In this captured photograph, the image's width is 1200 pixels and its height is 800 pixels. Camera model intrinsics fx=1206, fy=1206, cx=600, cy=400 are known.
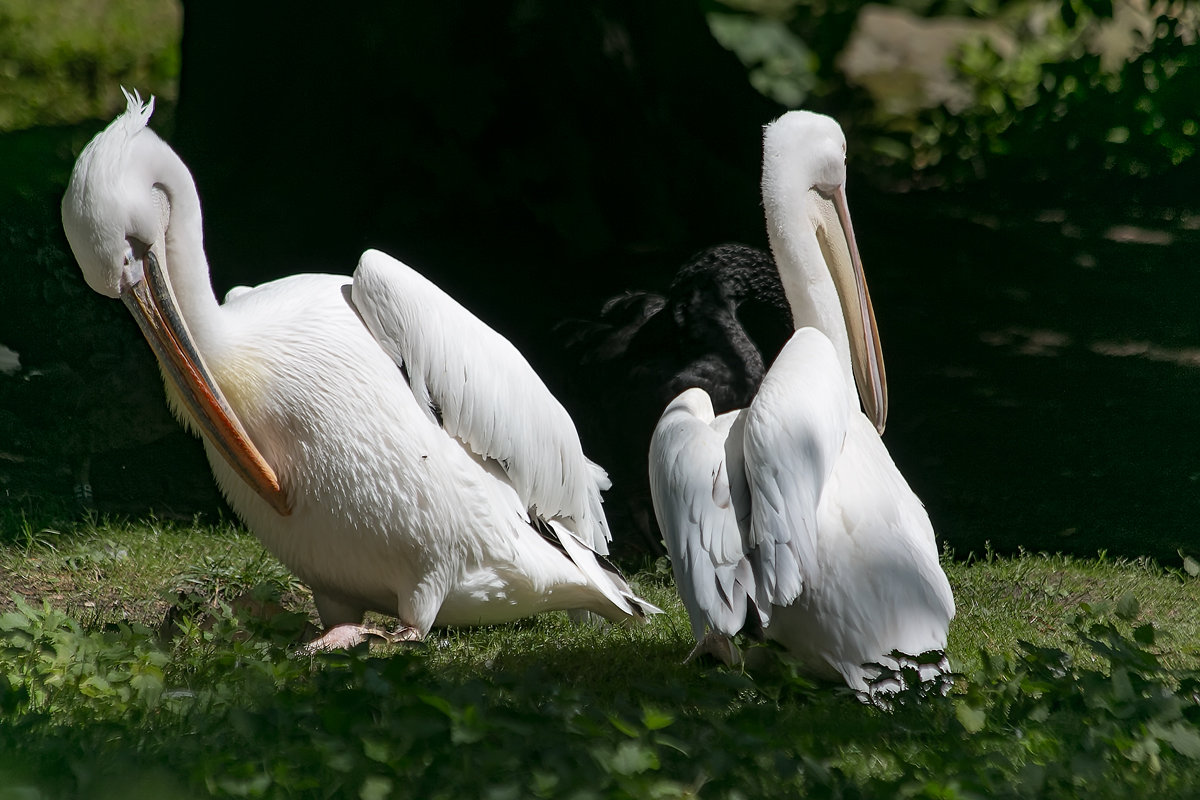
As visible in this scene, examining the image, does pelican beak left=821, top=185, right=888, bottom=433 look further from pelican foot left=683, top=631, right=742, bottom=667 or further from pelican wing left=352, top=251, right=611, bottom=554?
pelican foot left=683, top=631, right=742, bottom=667

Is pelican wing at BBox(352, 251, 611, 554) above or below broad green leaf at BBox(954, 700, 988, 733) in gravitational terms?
above

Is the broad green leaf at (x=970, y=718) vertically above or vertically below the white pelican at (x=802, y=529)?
below

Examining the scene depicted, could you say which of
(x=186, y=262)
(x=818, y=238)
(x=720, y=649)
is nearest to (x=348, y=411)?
(x=186, y=262)

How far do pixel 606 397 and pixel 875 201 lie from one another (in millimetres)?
1603

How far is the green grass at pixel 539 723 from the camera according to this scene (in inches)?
76.6

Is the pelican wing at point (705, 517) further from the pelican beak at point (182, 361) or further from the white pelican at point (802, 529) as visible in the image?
the pelican beak at point (182, 361)

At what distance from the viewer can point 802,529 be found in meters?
2.73

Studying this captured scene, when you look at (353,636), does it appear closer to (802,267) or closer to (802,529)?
(802,529)

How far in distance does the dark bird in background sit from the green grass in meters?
1.53

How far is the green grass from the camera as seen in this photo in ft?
6.38

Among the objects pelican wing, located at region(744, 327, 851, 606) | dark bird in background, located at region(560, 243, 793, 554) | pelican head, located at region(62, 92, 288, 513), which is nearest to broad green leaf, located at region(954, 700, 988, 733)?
pelican wing, located at region(744, 327, 851, 606)

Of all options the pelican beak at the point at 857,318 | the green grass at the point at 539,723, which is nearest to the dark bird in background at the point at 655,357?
the pelican beak at the point at 857,318

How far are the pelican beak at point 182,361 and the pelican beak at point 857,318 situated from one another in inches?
72.4

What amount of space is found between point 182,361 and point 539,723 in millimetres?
1478
